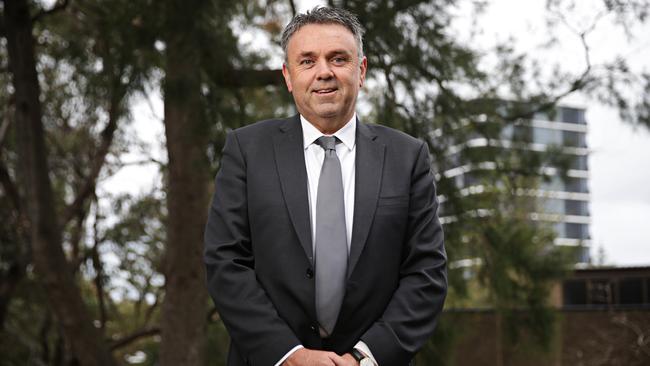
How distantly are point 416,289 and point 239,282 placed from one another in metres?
0.34

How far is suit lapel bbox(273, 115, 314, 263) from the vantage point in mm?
1772

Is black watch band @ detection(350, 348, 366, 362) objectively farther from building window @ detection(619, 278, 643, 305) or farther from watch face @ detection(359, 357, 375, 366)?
building window @ detection(619, 278, 643, 305)

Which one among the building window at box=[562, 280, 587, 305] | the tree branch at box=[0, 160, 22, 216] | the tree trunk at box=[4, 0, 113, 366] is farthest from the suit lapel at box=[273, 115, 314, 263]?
the building window at box=[562, 280, 587, 305]

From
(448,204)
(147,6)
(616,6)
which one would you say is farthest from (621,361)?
(147,6)

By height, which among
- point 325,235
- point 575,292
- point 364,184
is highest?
point 364,184

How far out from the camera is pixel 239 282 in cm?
175

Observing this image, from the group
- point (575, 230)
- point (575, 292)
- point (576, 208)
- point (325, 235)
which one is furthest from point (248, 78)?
point (575, 230)

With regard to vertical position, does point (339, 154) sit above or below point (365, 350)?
above

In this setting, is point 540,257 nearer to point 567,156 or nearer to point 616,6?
point 567,156

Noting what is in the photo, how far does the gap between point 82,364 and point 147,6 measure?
8.19 feet

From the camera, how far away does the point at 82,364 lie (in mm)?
6117

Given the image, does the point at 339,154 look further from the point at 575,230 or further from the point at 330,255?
the point at 575,230

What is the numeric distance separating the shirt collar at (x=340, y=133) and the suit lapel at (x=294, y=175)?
0.04ft

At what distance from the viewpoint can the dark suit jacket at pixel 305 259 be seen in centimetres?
174
